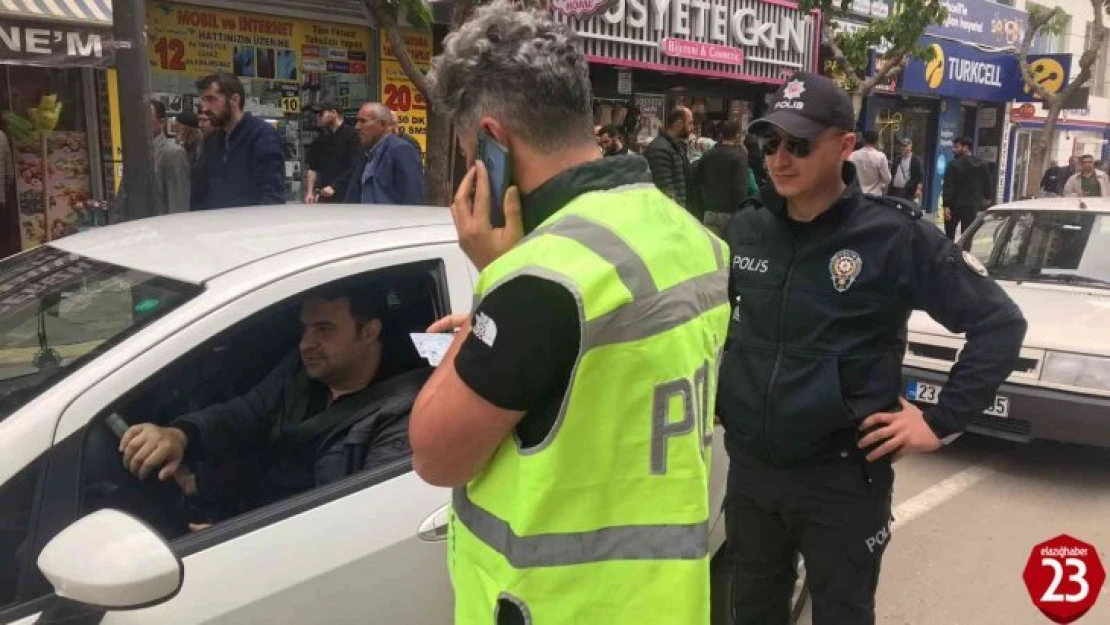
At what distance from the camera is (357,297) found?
2.52 m

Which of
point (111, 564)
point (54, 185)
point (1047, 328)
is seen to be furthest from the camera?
point (54, 185)

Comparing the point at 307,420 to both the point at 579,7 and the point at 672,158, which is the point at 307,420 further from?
the point at 579,7

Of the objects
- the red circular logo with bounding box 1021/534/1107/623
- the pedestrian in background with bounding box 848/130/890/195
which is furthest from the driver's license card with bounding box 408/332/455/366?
the pedestrian in background with bounding box 848/130/890/195

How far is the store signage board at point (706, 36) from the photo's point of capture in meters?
13.0

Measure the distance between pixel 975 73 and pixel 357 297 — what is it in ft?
74.0

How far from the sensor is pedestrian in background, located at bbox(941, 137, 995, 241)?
12953 millimetres

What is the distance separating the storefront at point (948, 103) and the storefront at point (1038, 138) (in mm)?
1125

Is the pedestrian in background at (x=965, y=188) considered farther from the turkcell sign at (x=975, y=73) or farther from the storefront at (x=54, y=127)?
the storefront at (x=54, y=127)

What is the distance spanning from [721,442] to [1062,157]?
30.5 m

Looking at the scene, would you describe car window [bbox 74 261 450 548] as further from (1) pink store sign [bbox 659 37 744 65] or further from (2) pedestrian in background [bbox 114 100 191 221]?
(1) pink store sign [bbox 659 37 744 65]

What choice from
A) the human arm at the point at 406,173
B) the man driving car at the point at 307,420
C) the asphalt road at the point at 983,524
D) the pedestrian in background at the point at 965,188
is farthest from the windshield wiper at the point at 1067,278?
the pedestrian in background at the point at 965,188

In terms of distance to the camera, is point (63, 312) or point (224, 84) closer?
point (63, 312)

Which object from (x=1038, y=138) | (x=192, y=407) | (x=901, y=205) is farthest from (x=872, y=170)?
(x=1038, y=138)

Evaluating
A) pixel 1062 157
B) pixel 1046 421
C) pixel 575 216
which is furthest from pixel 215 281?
pixel 1062 157
